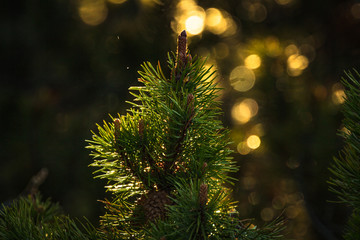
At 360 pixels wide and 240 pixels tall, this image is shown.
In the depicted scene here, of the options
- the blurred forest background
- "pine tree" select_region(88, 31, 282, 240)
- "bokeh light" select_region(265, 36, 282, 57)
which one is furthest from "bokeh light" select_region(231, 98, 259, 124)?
"pine tree" select_region(88, 31, 282, 240)

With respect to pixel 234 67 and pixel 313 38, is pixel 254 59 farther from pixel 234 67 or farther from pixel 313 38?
pixel 313 38

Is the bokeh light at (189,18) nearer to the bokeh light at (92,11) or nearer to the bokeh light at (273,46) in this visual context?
the bokeh light at (273,46)

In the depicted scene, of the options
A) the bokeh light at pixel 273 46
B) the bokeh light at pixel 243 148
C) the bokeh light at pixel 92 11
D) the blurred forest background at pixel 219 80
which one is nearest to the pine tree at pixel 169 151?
the blurred forest background at pixel 219 80

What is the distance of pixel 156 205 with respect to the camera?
49 centimetres

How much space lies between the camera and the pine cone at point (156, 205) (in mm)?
484

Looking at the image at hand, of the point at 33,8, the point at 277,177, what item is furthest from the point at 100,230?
the point at 33,8

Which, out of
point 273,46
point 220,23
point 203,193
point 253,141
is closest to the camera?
point 203,193

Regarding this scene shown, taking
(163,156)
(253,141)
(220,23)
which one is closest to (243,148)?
(253,141)

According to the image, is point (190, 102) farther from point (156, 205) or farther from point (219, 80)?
point (219, 80)

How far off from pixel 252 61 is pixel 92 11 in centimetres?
106

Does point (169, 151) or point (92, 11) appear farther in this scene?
point (92, 11)

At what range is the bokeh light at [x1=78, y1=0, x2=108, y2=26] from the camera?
249cm

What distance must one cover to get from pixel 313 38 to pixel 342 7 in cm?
20

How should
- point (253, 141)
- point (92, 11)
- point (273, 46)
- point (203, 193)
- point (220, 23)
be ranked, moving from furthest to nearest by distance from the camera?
point (92, 11), point (220, 23), point (253, 141), point (273, 46), point (203, 193)
